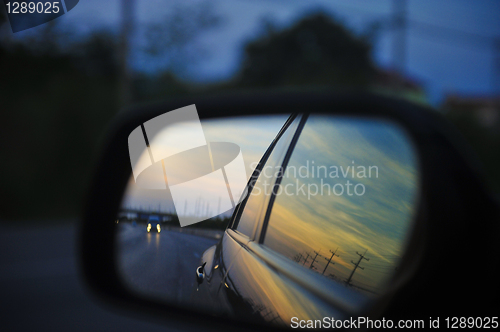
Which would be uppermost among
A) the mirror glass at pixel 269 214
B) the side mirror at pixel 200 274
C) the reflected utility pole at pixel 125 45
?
the reflected utility pole at pixel 125 45

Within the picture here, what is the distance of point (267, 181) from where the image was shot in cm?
174

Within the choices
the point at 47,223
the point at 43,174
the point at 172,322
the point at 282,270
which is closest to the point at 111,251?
the point at 172,322

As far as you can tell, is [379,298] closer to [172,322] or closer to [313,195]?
[313,195]

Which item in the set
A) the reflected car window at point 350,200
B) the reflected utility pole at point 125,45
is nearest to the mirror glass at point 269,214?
the reflected car window at point 350,200

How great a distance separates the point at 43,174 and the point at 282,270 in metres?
18.1

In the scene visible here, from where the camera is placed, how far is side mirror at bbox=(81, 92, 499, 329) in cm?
97

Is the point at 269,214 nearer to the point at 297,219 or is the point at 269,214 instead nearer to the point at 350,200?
the point at 297,219

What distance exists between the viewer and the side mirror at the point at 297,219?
0.97 metres

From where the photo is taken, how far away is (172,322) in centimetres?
167

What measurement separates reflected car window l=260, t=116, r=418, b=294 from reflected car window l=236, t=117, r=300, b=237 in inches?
2.1

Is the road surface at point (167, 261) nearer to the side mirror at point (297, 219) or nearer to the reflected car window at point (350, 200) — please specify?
the side mirror at point (297, 219)

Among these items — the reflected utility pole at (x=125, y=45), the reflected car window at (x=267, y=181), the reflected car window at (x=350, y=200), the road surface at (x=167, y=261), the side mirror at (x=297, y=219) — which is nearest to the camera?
the side mirror at (x=297, y=219)

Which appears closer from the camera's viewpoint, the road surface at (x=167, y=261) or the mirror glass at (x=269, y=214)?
the mirror glass at (x=269, y=214)

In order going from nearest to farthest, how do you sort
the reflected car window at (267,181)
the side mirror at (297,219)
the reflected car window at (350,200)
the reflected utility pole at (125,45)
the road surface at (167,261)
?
the side mirror at (297,219) < the reflected car window at (350,200) < the road surface at (167,261) < the reflected car window at (267,181) < the reflected utility pole at (125,45)
